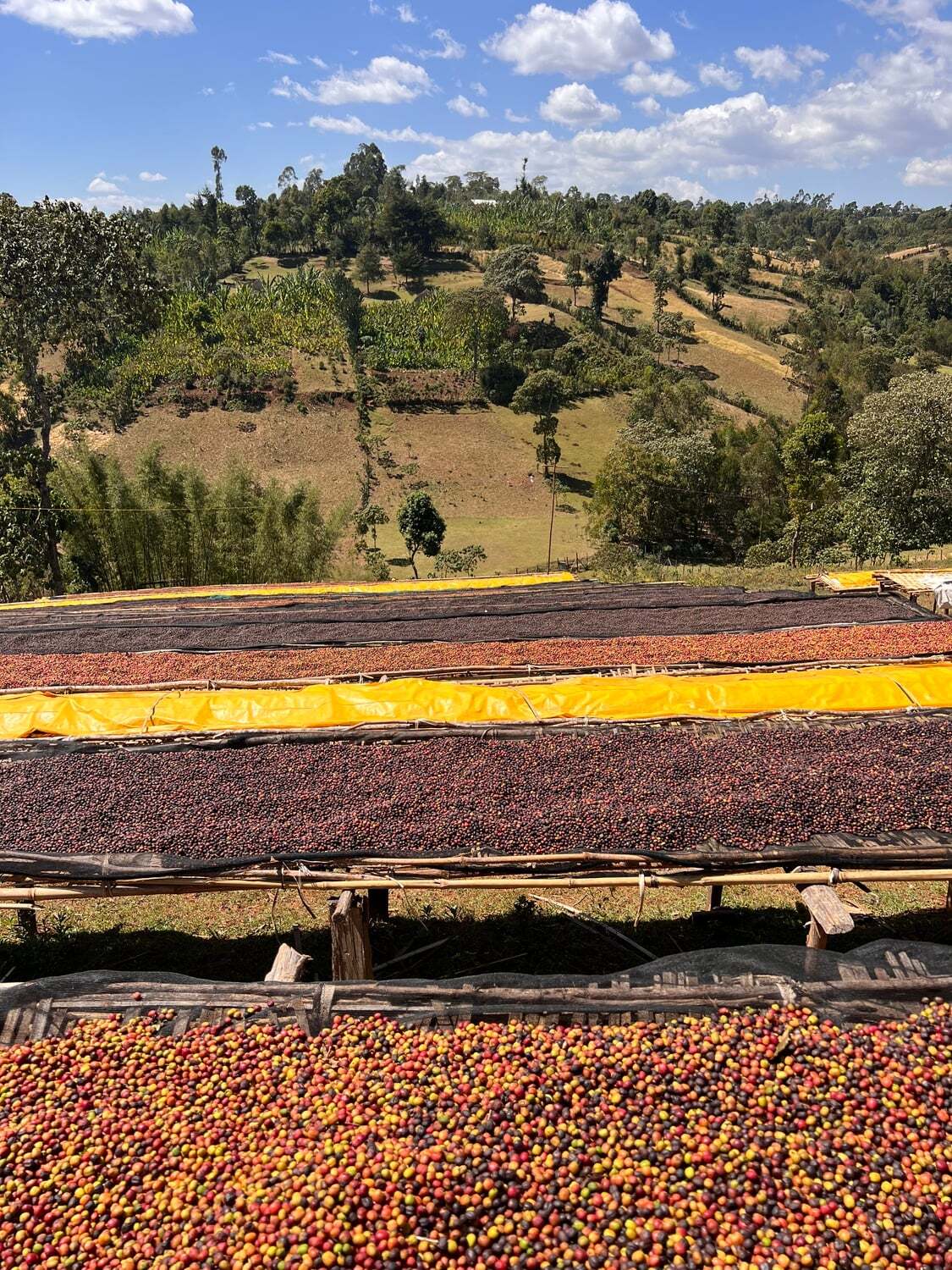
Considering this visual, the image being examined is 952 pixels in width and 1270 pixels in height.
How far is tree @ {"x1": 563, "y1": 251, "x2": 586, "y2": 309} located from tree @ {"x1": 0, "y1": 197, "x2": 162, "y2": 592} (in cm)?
4734

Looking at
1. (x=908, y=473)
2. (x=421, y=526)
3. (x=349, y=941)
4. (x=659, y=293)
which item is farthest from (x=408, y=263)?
(x=349, y=941)

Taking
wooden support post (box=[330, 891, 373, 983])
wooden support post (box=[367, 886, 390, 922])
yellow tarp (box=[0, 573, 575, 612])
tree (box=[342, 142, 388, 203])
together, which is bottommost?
yellow tarp (box=[0, 573, 575, 612])

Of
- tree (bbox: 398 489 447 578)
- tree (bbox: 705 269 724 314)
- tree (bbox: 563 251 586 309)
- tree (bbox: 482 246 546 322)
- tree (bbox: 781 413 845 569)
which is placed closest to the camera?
tree (bbox: 781 413 845 569)

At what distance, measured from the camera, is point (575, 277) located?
6341cm

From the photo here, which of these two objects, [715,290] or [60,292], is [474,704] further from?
[715,290]

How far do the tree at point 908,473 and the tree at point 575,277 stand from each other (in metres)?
43.1

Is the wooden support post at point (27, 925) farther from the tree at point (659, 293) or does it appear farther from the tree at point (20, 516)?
the tree at point (659, 293)

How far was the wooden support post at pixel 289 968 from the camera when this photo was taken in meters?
4.67

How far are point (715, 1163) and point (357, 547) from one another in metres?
29.1

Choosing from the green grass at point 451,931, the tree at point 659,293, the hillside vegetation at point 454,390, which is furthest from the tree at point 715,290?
the green grass at point 451,931

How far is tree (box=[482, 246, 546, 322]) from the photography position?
191ft

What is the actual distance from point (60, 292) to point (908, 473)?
26183 millimetres

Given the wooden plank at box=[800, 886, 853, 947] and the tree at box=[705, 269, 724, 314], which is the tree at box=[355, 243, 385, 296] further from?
the wooden plank at box=[800, 886, 853, 947]

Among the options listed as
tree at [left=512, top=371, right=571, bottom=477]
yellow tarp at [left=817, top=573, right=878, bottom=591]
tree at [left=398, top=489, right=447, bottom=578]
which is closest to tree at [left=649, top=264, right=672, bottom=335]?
tree at [left=512, top=371, right=571, bottom=477]
